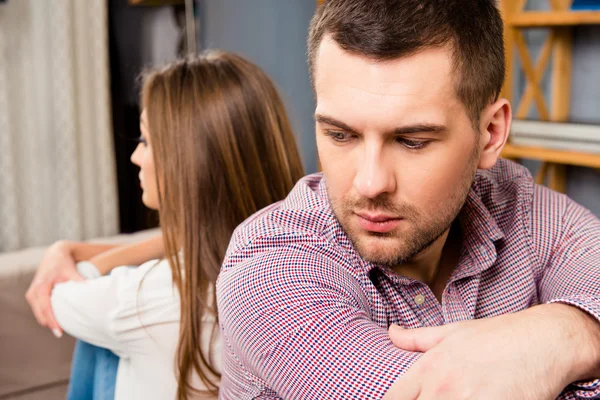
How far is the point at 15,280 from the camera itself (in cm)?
160

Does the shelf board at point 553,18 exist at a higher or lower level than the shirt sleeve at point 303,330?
higher

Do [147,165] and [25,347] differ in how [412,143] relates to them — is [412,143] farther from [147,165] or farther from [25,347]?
[25,347]

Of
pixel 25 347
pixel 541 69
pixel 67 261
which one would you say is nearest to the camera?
pixel 67 261

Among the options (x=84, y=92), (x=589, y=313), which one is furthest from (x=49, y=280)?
(x=84, y=92)

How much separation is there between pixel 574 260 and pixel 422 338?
0.43 metres

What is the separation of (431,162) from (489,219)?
0.84 ft

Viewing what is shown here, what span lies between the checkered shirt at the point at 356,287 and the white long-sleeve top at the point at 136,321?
0.28 meters

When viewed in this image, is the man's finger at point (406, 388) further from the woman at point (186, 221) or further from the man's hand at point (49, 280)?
the man's hand at point (49, 280)

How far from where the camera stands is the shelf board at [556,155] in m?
1.87

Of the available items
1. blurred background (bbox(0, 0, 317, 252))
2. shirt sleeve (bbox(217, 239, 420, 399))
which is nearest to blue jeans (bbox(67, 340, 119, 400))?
shirt sleeve (bbox(217, 239, 420, 399))

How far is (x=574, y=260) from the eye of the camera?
1.08 meters

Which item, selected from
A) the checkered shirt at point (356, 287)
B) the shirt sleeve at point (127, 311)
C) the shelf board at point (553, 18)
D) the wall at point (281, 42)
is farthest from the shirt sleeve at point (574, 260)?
the wall at point (281, 42)

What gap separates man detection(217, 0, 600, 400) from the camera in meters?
0.73

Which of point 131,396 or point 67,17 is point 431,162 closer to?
point 131,396
